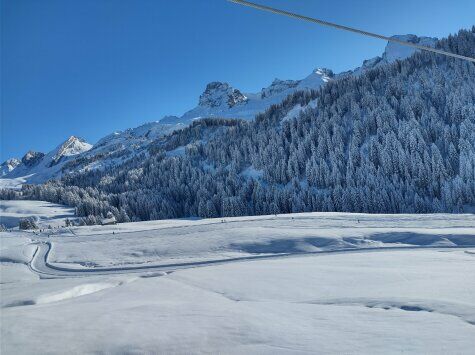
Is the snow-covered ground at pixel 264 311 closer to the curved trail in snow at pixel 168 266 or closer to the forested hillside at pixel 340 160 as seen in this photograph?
the curved trail in snow at pixel 168 266

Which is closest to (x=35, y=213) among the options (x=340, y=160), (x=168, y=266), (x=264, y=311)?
(x=340, y=160)

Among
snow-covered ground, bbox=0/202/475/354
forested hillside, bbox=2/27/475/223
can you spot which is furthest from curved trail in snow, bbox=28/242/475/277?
forested hillside, bbox=2/27/475/223

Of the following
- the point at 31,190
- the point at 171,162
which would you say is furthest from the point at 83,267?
the point at 31,190

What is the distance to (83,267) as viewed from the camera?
2312 cm

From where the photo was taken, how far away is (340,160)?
4117 inches

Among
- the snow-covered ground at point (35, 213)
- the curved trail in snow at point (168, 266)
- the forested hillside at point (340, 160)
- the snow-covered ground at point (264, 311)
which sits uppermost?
the forested hillside at point (340, 160)

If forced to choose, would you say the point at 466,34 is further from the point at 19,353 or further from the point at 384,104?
the point at 19,353

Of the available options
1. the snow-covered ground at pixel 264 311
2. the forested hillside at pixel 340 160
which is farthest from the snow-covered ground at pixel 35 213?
the snow-covered ground at pixel 264 311

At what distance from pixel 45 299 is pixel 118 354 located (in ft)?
24.4

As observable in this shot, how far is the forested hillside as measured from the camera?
83562mm

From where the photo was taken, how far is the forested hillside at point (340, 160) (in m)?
83.6

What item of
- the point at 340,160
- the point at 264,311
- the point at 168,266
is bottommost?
the point at 168,266

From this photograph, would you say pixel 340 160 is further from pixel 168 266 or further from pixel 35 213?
pixel 35 213

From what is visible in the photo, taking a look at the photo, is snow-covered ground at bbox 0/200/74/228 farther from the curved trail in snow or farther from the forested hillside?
the curved trail in snow
